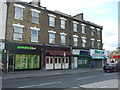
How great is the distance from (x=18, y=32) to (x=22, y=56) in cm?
344

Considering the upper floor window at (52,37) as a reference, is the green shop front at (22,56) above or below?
below

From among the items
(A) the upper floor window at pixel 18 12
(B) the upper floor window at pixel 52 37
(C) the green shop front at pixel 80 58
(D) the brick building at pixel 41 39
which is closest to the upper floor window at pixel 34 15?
(D) the brick building at pixel 41 39

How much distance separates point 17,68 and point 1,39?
4458 mm

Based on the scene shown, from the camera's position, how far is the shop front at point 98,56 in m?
32.2

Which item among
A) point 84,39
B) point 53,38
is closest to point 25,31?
point 53,38

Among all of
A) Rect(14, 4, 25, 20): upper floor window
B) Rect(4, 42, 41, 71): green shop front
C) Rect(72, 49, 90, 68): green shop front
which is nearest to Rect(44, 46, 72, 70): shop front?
Rect(4, 42, 41, 71): green shop front

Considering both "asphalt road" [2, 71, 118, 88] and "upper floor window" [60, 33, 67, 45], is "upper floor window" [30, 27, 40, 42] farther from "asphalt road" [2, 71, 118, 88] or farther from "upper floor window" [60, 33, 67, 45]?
"asphalt road" [2, 71, 118, 88]

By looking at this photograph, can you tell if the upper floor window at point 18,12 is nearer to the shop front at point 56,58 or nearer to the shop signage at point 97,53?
the shop front at point 56,58

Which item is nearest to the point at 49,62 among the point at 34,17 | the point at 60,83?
the point at 34,17

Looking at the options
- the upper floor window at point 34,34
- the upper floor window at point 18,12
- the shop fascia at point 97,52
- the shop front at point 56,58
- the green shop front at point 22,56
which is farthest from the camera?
the shop fascia at point 97,52

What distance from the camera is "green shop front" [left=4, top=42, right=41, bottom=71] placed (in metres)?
19.8

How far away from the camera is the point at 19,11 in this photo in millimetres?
21562

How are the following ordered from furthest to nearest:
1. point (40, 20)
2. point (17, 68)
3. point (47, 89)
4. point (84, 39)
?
point (84, 39)
point (40, 20)
point (17, 68)
point (47, 89)

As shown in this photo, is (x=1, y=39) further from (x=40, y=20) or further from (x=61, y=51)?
(x=61, y=51)
